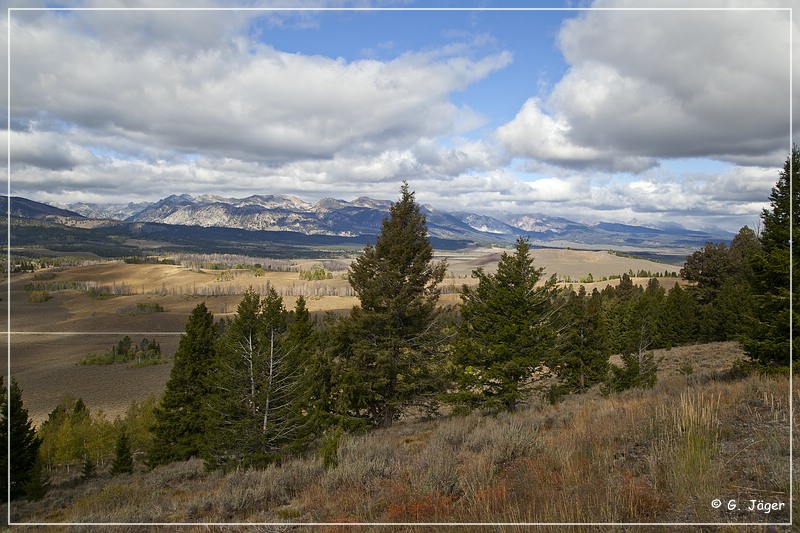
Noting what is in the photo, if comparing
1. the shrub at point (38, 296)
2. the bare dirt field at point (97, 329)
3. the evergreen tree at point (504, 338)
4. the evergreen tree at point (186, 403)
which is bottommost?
the bare dirt field at point (97, 329)

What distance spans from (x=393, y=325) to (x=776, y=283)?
53.2 feet

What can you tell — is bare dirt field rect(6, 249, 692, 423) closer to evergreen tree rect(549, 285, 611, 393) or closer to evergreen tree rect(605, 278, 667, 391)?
evergreen tree rect(549, 285, 611, 393)

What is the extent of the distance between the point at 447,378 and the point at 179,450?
685 inches

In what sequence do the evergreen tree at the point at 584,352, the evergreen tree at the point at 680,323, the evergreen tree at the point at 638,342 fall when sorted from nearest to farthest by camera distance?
the evergreen tree at the point at 638,342 → the evergreen tree at the point at 584,352 → the evergreen tree at the point at 680,323

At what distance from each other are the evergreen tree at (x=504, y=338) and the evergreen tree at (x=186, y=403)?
15.8 metres

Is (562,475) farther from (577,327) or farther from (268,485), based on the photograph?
(577,327)

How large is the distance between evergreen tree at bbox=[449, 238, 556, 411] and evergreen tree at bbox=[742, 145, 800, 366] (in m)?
8.06

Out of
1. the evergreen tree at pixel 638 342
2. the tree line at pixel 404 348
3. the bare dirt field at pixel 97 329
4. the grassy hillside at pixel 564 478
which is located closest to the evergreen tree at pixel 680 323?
the evergreen tree at pixel 638 342

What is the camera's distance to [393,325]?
20109 mm

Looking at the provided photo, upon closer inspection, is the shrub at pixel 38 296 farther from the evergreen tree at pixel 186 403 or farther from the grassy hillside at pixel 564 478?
the grassy hillside at pixel 564 478

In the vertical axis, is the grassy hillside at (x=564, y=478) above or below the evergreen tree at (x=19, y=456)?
above

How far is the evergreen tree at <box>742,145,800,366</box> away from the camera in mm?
16188

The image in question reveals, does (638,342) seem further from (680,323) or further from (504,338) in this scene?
(504,338)

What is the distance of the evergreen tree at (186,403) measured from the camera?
84.7 ft
